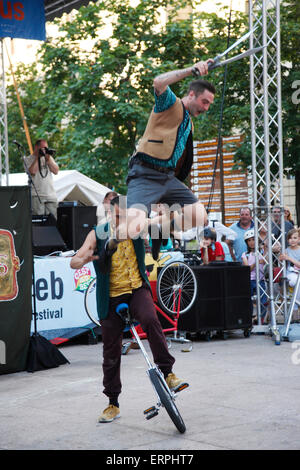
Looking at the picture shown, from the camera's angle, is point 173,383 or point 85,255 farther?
point 173,383

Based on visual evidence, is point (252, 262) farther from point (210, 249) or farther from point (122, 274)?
point (122, 274)

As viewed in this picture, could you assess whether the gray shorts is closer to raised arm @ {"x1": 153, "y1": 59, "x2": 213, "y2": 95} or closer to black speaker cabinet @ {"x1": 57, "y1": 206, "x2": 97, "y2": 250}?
raised arm @ {"x1": 153, "y1": 59, "x2": 213, "y2": 95}

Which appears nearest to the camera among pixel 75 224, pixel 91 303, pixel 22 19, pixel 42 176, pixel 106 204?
pixel 106 204

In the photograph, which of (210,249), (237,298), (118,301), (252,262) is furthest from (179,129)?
(252,262)

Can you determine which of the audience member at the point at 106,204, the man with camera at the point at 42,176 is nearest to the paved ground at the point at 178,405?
the audience member at the point at 106,204

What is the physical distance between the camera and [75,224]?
12086 mm

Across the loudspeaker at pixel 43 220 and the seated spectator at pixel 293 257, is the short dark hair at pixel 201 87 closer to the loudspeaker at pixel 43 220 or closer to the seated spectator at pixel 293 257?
the seated spectator at pixel 293 257

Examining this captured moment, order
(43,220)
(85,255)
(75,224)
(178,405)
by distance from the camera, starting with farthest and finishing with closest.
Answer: (75,224)
(43,220)
(178,405)
(85,255)

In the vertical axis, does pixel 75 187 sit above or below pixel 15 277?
above

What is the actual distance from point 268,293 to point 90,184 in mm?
7069

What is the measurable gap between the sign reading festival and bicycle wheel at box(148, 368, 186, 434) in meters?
8.87

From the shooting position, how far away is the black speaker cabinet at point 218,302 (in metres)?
10.5

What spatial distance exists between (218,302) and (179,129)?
5556mm
